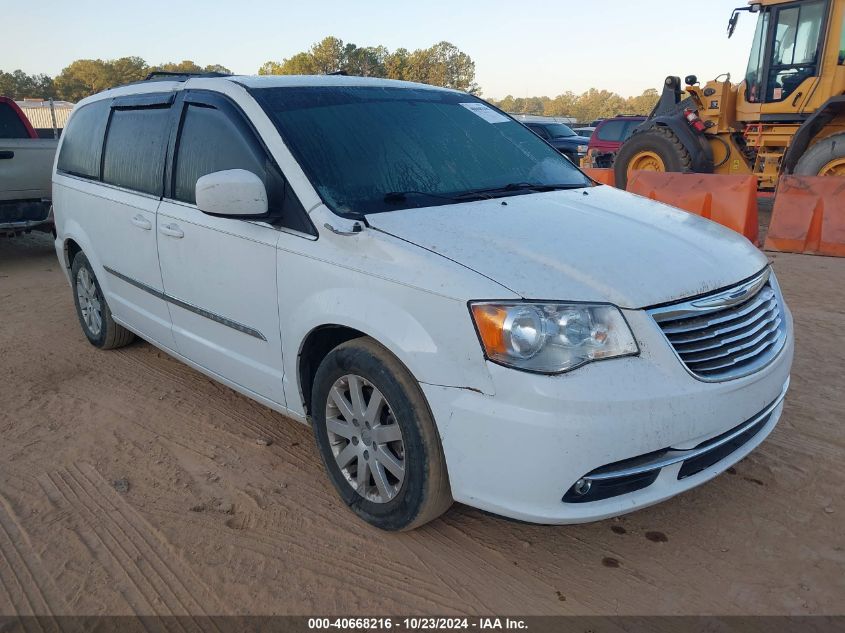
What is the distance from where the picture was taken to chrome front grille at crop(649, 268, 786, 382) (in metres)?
2.38

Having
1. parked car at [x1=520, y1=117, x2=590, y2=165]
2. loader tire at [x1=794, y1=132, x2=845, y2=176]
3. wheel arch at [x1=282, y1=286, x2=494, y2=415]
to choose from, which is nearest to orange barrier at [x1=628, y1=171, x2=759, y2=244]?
loader tire at [x1=794, y1=132, x2=845, y2=176]

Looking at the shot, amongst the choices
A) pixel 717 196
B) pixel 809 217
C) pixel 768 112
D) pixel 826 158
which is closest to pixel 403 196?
pixel 717 196

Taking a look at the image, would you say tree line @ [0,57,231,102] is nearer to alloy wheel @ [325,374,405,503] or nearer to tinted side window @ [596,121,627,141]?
tinted side window @ [596,121,627,141]

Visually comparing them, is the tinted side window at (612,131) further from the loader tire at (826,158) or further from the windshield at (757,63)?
the loader tire at (826,158)

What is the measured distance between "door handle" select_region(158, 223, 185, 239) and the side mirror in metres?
0.70

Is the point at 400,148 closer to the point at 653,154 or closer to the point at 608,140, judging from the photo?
the point at 653,154

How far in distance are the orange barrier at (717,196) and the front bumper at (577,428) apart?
246 inches

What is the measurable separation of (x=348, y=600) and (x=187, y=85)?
2.80 metres

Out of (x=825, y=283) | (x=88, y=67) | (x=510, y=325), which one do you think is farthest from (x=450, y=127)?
(x=88, y=67)

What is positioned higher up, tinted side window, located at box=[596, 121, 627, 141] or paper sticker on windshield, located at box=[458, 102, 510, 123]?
paper sticker on windshield, located at box=[458, 102, 510, 123]

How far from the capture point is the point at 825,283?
660cm

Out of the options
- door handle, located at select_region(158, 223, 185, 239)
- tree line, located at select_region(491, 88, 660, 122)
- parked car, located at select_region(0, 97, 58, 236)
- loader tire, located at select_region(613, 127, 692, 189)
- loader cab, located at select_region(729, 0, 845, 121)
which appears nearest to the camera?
door handle, located at select_region(158, 223, 185, 239)

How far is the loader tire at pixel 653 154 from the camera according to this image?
11.5m

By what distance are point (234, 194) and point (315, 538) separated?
147cm
